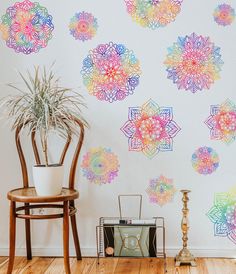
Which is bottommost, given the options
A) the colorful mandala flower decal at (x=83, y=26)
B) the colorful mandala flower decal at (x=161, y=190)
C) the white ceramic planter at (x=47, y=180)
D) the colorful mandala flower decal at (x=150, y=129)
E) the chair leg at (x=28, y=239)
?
the chair leg at (x=28, y=239)

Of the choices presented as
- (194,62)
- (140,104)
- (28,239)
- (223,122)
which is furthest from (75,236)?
(194,62)

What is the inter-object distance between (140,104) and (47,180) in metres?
0.86

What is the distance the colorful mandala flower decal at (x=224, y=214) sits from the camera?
3.26 meters

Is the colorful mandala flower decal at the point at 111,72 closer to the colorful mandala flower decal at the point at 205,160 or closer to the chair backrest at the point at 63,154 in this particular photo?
the chair backrest at the point at 63,154

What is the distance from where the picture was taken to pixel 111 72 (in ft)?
10.7

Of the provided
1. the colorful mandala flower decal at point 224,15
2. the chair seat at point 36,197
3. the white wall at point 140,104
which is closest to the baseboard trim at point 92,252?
the white wall at point 140,104

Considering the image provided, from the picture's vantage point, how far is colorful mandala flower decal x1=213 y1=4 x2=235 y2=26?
3.18 metres

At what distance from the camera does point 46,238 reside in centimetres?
336

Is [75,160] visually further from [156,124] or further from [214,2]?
[214,2]

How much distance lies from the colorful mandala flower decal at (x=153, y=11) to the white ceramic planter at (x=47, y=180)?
1.16 m

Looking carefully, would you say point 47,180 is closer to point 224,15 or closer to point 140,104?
point 140,104

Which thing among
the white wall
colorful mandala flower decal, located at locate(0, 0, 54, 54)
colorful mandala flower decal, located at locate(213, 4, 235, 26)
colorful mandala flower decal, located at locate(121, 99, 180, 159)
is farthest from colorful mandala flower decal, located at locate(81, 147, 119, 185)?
colorful mandala flower decal, located at locate(213, 4, 235, 26)

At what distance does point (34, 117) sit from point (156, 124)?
0.84m

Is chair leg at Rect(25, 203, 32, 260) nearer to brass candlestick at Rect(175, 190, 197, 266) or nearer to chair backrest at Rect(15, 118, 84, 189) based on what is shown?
chair backrest at Rect(15, 118, 84, 189)
